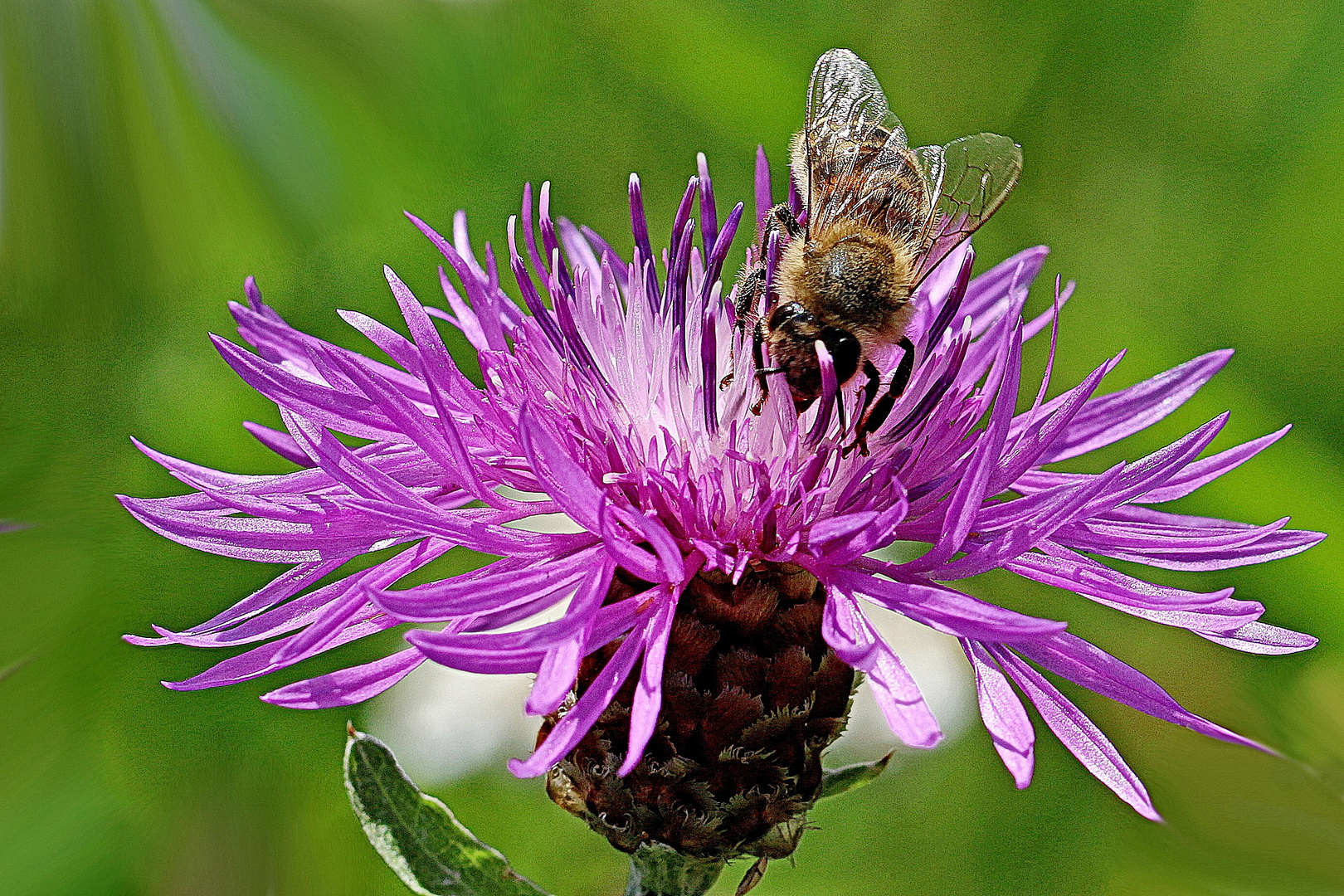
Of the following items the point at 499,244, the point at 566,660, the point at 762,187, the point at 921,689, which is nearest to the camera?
the point at 566,660

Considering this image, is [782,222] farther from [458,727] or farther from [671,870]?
[458,727]

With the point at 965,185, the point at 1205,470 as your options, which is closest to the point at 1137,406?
the point at 1205,470

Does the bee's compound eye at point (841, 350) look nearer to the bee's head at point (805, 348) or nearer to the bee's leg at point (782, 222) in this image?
the bee's head at point (805, 348)

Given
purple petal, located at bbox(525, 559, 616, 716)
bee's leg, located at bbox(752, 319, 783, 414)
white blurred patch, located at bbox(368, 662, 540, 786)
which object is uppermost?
bee's leg, located at bbox(752, 319, 783, 414)

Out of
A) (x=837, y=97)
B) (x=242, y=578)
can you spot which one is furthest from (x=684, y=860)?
(x=242, y=578)

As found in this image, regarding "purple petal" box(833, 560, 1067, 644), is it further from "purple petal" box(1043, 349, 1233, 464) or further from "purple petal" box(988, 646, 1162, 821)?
"purple petal" box(1043, 349, 1233, 464)

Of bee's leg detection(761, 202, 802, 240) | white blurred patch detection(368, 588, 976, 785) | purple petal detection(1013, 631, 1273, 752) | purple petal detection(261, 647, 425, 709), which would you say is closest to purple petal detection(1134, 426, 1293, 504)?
purple petal detection(1013, 631, 1273, 752)
